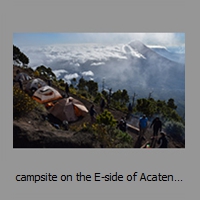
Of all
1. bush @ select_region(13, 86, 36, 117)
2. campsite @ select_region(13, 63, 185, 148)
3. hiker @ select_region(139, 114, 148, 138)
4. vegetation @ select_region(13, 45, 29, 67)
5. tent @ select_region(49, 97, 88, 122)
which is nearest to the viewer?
campsite @ select_region(13, 63, 185, 148)

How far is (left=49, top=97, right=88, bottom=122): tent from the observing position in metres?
11.5

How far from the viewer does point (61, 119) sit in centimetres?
1133

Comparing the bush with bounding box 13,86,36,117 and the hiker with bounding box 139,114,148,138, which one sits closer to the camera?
the hiker with bounding box 139,114,148,138

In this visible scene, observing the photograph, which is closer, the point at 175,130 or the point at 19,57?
the point at 175,130

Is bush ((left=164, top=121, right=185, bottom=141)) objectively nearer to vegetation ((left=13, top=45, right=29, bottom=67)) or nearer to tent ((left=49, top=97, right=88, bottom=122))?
tent ((left=49, top=97, right=88, bottom=122))

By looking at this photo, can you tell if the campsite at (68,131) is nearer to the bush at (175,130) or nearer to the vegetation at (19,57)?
the bush at (175,130)

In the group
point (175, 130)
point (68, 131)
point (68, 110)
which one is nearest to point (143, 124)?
point (175, 130)

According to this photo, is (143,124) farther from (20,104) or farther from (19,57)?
(19,57)

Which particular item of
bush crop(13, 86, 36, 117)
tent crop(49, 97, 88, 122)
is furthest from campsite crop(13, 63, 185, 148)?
bush crop(13, 86, 36, 117)

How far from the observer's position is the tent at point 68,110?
1148 cm

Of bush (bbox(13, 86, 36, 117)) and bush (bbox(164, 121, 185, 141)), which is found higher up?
bush (bbox(13, 86, 36, 117))

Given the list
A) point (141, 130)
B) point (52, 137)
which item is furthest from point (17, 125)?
point (141, 130)

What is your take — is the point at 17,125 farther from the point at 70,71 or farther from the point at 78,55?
the point at 70,71

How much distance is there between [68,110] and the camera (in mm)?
11688
